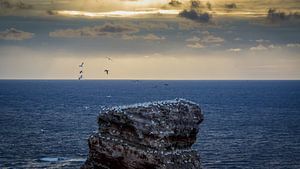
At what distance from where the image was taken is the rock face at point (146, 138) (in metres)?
34.8

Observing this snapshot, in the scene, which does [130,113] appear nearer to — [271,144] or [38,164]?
[38,164]

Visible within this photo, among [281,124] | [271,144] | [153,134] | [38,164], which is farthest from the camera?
[281,124]

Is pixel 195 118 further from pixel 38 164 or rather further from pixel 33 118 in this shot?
pixel 33 118

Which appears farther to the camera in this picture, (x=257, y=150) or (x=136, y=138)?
(x=257, y=150)

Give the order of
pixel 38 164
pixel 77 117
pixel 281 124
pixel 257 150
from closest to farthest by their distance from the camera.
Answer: pixel 38 164 → pixel 257 150 → pixel 281 124 → pixel 77 117

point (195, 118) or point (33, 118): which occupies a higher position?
point (195, 118)

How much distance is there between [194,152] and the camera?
37.1m

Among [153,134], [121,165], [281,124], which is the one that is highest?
[153,134]

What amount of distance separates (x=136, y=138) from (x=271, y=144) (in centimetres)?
9764

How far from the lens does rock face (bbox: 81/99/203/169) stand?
Answer: 34.8m

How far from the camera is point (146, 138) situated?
115 feet

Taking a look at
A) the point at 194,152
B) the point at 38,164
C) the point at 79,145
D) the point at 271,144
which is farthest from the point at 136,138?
the point at 271,144

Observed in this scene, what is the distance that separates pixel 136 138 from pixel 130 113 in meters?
1.86

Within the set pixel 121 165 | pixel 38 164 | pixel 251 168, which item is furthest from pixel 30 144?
pixel 121 165
